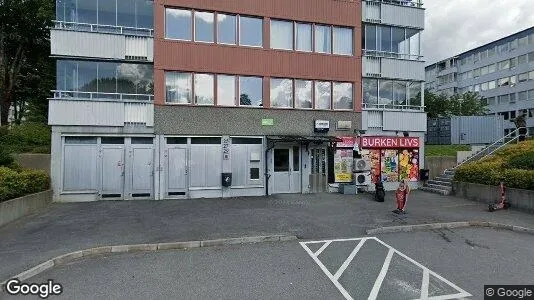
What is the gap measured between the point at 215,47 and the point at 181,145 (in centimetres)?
496

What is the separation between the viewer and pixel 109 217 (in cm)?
1140

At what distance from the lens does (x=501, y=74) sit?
194 ft

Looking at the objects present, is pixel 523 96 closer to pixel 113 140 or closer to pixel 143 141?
pixel 143 141

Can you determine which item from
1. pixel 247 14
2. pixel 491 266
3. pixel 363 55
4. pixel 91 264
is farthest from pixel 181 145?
pixel 491 266

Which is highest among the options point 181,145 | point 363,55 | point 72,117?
point 363,55

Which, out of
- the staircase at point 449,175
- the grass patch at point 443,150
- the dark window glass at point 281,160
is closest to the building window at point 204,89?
the dark window glass at point 281,160

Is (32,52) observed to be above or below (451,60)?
below

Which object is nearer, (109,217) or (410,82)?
(109,217)

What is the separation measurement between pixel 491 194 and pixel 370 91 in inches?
305

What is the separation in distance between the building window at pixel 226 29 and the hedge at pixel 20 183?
31.7 feet

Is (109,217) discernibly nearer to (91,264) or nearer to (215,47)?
(91,264)

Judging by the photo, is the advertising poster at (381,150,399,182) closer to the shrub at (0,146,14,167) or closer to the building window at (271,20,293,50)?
the building window at (271,20,293,50)

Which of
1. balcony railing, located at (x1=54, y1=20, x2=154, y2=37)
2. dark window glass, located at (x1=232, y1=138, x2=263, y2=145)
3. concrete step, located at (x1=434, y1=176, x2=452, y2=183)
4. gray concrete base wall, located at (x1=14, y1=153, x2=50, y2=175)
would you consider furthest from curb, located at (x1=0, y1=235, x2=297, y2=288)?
concrete step, located at (x1=434, y1=176, x2=452, y2=183)

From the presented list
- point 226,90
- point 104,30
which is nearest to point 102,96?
point 104,30
